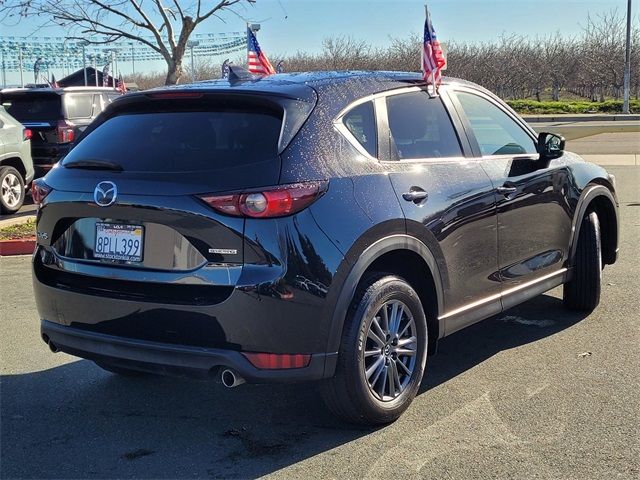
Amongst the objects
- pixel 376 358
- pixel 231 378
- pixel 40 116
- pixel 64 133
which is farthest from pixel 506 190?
pixel 40 116

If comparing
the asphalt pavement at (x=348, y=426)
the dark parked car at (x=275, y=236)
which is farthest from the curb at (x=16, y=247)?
the dark parked car at (x=275, y=236)

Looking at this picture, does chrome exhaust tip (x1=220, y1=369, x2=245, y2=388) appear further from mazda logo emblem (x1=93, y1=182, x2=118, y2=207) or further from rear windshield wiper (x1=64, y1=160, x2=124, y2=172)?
rear windshield wiper (x1=64, y1=160, x2=124, y2=172)

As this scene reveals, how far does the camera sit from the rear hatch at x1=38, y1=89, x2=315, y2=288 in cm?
324

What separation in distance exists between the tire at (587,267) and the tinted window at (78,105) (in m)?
9.74

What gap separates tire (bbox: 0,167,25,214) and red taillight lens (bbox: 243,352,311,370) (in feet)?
28.9

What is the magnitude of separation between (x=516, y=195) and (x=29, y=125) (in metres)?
10.1

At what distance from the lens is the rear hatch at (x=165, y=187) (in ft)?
10.6

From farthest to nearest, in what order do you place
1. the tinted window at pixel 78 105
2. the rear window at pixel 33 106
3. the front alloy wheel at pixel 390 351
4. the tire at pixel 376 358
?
1. the tinted window at pixel 78 105
2. the rear window at pixel 33 106
3. the front alloy wheel at pixel 390 351
4. the tire at pixel 376 358

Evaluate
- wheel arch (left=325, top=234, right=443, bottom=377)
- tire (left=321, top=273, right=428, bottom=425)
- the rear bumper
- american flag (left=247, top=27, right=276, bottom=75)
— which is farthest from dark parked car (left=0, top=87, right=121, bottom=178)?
tire (left=321, top=273, right=428, bottom=425)

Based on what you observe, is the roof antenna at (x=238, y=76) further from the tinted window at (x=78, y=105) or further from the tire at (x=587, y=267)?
the tinted window at (x=78, y=105)

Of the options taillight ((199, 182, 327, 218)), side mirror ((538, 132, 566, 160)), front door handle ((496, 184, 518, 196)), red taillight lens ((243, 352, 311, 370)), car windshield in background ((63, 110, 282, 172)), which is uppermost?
car windshield in background ((63, 110, 282, 172))

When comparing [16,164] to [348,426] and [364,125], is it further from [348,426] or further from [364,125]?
[348,426]

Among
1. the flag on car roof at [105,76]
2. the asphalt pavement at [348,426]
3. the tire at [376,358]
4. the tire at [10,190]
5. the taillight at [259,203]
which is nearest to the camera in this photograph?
the taillight at [259,203]

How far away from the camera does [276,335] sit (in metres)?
3.23
